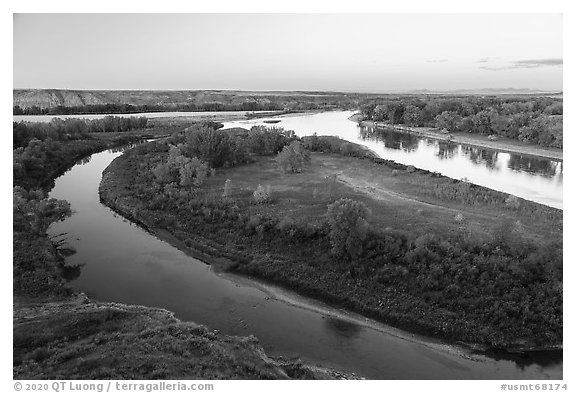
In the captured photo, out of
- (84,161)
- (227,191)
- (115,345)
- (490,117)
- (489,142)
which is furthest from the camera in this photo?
(490,117)

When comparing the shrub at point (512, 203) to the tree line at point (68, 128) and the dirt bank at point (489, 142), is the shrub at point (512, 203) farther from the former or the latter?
the tree line at point (68, 128)

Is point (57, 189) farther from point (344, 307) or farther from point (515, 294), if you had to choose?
point (515, 294)

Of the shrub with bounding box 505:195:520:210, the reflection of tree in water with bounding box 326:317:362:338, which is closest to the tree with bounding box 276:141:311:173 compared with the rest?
the shrub with bounding box 505:195:520:210

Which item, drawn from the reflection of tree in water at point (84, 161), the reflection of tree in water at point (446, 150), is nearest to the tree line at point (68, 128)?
the reflection of tree in water at point (84, 161)

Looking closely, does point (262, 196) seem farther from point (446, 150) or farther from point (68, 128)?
point (68, 128)

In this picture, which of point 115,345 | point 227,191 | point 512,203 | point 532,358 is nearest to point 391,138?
point 512,203
